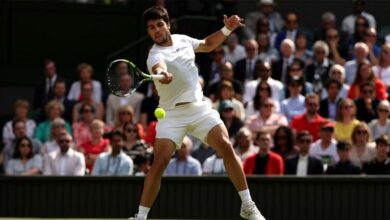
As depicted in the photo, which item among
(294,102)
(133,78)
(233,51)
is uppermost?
(233,51)

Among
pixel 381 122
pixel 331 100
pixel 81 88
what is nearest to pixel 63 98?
pixel 81 88

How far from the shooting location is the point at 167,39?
1027cm

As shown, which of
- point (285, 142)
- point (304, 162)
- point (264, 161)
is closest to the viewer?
point (264, 161)

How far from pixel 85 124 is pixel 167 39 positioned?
21.1 feet

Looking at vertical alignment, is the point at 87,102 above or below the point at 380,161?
above

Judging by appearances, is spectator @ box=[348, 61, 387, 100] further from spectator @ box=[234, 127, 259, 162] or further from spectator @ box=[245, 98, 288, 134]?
spectator @ box=[234, 127, 259, 162]

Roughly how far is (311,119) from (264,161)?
4.89 ft

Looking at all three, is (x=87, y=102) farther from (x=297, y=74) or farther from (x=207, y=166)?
(x=297, y=74)

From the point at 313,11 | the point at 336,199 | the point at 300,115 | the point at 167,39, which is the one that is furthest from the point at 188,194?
the point at 313,11

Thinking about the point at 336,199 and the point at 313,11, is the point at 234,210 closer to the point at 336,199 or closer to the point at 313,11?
the point at 336,199

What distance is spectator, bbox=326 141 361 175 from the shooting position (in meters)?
14.3

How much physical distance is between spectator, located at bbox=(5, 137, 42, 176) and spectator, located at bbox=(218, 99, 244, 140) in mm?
2455

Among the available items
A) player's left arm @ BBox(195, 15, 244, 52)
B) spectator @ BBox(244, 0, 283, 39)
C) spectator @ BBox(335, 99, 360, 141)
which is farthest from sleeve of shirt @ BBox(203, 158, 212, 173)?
player's left arm @ BBox(195, 15, 244, 52)

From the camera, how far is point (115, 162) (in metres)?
14.9
